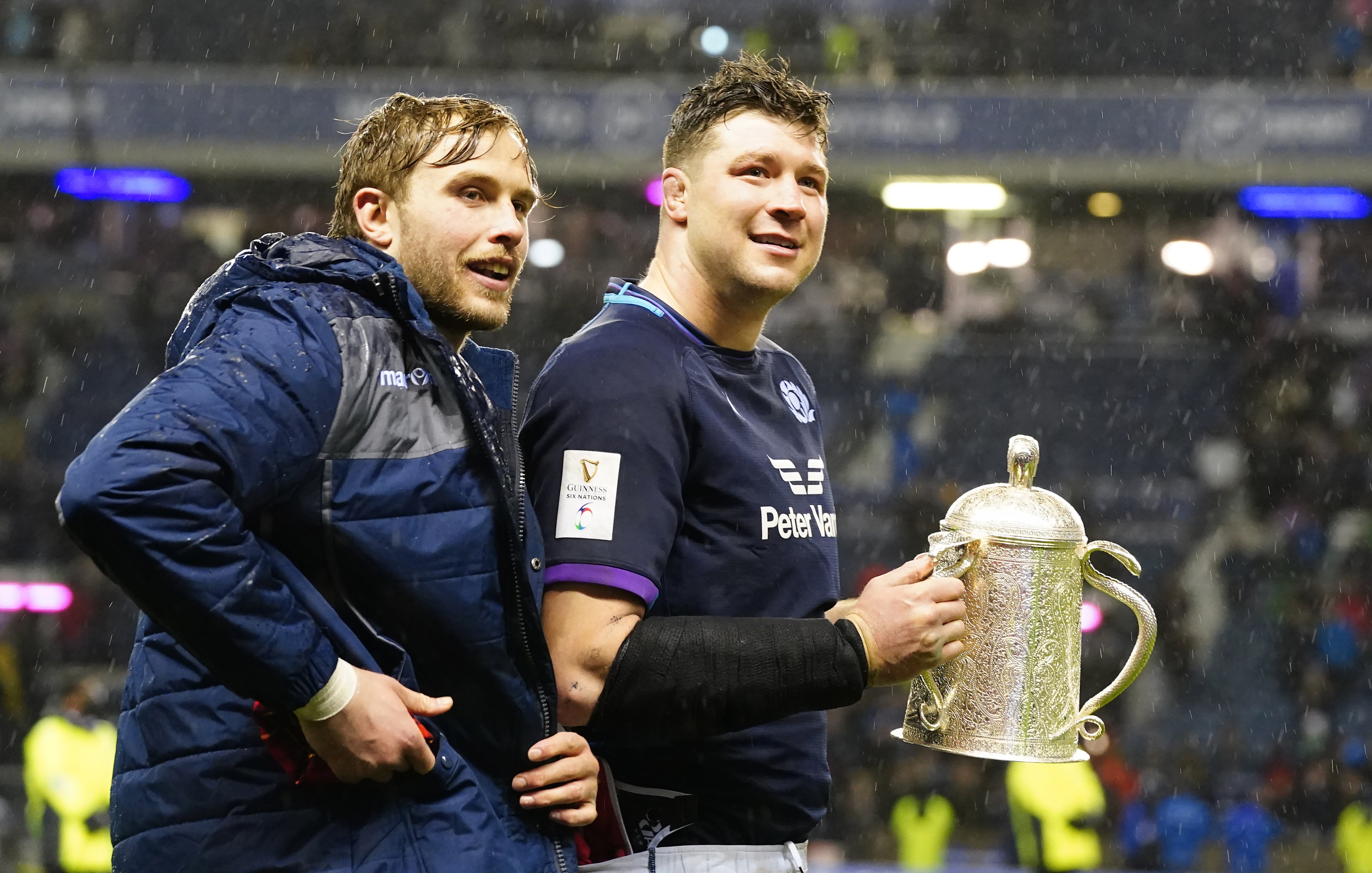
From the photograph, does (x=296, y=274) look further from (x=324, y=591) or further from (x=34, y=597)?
(x=34, y=597)

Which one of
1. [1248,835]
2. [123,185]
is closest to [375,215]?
[1248,835]

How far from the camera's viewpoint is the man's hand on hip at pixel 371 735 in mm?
1597

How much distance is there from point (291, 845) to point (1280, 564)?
1216cm

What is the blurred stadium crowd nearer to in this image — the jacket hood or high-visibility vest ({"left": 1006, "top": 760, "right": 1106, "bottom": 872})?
high-visibility vest ({"left": 1006, "top": 760, "right": 1106, "bottom": 872})

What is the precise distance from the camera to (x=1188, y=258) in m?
14.2

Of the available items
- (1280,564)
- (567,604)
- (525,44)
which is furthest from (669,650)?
(525,44)

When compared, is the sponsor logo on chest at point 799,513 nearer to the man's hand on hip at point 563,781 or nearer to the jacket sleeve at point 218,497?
the man's hand on hip at point 563,781

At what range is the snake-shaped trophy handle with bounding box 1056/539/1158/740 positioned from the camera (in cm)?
214

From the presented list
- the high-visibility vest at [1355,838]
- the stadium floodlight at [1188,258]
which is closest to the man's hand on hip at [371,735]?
the high-visibility vest at [1355,838]

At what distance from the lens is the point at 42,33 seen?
14.5 meters

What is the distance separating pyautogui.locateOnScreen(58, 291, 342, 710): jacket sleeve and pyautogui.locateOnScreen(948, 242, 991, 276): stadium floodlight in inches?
517

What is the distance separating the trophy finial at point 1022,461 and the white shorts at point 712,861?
0.62 metres

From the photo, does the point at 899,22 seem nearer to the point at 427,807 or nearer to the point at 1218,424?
the point at 1218,424

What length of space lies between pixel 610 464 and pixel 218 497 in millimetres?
591
